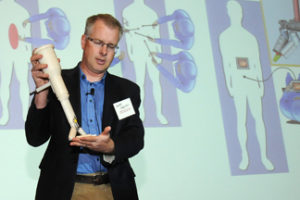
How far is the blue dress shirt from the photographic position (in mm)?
1838

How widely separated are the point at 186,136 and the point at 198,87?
398 millimetres

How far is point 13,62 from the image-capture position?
268 cm

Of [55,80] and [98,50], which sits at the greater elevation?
[98,50]

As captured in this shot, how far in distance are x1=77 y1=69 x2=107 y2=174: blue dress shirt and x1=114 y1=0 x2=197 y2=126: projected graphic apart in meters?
1.03

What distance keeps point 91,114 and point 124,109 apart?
0.14m

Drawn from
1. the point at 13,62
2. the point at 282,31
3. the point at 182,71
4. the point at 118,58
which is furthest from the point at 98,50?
the point at 282,31

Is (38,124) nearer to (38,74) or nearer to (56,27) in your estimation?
(38,74)

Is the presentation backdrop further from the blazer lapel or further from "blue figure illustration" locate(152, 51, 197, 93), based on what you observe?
the blazer lapel

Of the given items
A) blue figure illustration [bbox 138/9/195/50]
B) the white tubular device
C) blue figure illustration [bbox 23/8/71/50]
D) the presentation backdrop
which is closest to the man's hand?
the white tubular device

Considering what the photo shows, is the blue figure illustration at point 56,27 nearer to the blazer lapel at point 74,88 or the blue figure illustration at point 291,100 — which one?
the blazer lapel at point 74,88

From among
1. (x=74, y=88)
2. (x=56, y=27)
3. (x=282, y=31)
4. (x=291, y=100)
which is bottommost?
(x=291, y=100)

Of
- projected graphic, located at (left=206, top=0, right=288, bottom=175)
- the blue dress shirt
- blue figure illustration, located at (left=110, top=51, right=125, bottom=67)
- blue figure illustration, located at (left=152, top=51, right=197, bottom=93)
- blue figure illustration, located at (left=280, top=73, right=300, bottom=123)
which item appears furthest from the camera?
blue figure illustration, located at (left=280, top=73, right=300, bottom=123)

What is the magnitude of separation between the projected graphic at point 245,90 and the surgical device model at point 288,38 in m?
0.16

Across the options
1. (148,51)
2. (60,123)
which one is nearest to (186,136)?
(148,51)
